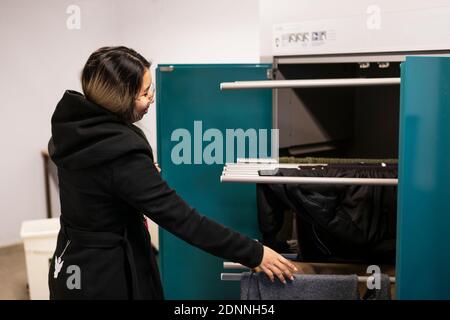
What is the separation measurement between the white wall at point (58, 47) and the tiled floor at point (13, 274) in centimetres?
9

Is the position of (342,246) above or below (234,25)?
below

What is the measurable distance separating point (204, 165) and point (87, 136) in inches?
29.5

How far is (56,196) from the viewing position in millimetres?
3572

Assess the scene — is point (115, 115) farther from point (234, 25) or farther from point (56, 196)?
point (56, 196)

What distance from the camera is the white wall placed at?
3215mm

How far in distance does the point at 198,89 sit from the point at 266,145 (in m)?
0.33

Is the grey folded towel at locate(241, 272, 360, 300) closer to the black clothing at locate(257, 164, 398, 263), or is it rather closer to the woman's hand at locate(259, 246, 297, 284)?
the woman's hand at locate(259, 246, 297, 284)

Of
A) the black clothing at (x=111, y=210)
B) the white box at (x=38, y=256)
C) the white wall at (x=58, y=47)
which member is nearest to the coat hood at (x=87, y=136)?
the black clothing at (x=111, y=210)

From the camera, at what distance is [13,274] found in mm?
3068

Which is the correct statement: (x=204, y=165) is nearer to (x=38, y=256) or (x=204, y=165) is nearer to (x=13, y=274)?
(x=38, y=256)

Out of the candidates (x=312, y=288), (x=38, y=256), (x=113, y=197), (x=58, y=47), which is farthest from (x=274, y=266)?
(x=58, y=47)

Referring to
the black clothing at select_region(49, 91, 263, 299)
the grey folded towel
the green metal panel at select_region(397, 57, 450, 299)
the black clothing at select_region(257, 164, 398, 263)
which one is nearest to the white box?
the black clothing at select_region(49, 91, 263, 299)

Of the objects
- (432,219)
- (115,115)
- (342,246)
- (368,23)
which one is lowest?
(342,246)
